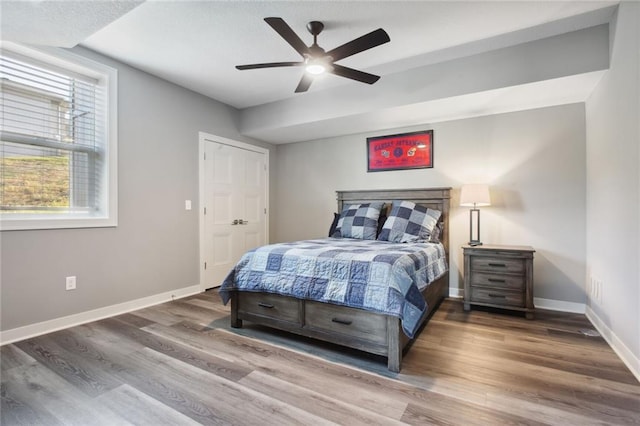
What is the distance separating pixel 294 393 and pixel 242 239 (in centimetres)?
301

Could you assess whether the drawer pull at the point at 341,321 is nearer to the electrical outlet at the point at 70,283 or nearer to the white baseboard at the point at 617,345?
the white baseboard at the point at 617,345

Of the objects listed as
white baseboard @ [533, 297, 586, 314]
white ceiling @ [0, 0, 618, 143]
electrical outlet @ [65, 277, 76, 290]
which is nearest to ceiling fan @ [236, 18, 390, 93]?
white ceiling @ [0, 0, 618, 143]

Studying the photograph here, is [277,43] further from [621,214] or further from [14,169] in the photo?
[621,214]

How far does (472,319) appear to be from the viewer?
2.82 metres

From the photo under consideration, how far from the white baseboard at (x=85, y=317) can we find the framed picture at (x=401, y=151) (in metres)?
2.87

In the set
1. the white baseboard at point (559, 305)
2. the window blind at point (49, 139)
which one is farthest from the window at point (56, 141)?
the white baseboard at point (559, 305)

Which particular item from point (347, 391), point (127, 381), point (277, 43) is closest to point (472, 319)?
point (347, 391)

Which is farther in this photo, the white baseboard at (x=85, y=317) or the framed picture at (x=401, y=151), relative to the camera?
the framed picture at (x=401, y=151)

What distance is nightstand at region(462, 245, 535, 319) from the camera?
9.24 feet

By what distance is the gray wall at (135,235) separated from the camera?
2424 millimetres

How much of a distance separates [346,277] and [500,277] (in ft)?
5.79

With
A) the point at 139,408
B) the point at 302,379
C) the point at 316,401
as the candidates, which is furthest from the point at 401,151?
the point at 139,408

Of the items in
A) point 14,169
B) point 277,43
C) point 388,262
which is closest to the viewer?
point 388,262

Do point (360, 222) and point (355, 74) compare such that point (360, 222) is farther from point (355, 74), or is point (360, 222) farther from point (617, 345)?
point (617, 345)
